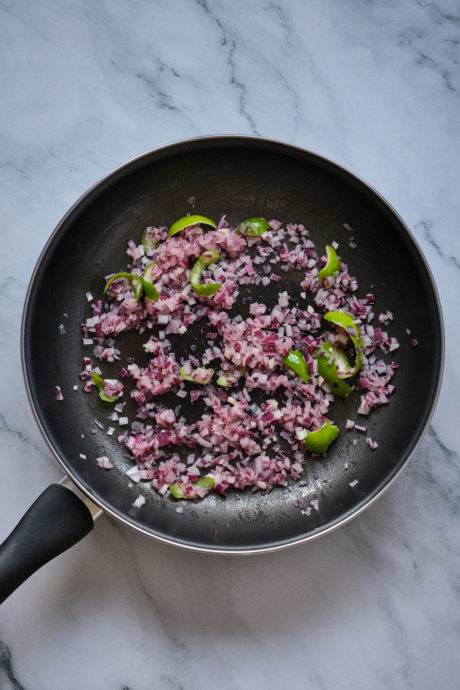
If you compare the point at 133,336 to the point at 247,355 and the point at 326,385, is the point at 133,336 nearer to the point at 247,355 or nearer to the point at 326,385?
the point at 247,355

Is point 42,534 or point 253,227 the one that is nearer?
point 42,534

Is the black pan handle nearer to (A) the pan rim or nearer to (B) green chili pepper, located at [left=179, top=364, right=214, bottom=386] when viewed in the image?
(A) the pan rim

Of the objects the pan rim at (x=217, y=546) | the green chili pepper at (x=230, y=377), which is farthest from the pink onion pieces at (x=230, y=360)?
the pan rim at (x=217, y=546)

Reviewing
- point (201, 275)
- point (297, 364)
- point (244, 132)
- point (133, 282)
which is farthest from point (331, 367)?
point (244, 132)

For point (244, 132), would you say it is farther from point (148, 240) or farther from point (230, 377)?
point (230, 377)

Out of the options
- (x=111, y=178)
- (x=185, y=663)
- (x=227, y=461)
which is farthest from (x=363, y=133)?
(x=185, y=663)

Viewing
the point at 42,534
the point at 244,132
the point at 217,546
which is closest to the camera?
the point at 42,534

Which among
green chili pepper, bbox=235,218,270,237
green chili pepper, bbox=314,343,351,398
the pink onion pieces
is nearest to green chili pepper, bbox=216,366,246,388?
the pink onion pieces
